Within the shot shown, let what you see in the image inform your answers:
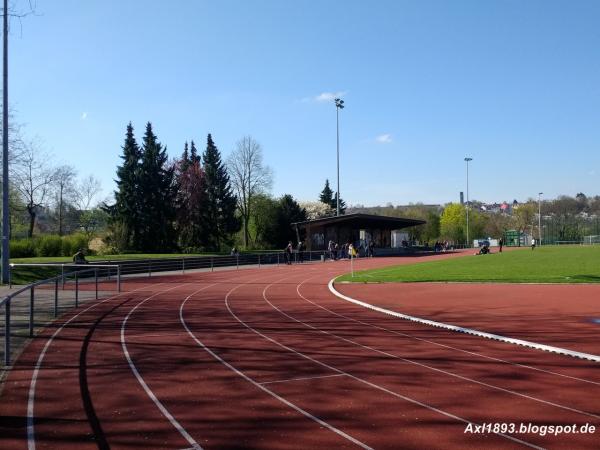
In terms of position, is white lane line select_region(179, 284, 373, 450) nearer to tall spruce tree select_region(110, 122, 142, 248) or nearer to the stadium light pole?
the stadium light pole

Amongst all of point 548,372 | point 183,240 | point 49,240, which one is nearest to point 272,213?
point 183,240

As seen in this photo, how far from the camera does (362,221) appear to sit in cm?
5647

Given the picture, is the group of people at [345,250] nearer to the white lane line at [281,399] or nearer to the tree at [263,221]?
the tree at [263,221]

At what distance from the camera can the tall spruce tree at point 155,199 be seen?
5066 centimetres

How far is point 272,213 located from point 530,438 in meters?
63.8

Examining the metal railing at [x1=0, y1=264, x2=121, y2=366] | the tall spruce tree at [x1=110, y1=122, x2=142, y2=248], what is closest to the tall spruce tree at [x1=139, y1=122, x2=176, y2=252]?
the tall spruce tree at [x1=110, y1=122, x2=142, y2=248]

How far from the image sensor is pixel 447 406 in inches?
232

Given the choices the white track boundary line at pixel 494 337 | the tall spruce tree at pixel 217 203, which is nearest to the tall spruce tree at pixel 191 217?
the tall spruce tree at pixel 217 203

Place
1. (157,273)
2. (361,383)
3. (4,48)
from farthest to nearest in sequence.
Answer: (157,273) < (4,48) < (361,383)

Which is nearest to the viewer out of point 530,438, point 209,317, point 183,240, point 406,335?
point 530,438

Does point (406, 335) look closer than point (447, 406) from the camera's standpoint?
No

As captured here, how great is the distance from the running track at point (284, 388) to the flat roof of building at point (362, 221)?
131 feet

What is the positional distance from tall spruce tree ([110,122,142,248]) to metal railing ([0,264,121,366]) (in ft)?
79.3

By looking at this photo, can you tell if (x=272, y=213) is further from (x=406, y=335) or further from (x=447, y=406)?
(x=447, y=406)
